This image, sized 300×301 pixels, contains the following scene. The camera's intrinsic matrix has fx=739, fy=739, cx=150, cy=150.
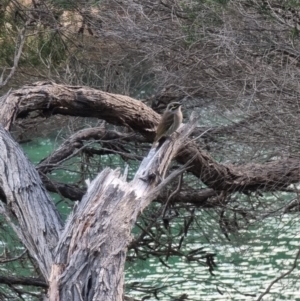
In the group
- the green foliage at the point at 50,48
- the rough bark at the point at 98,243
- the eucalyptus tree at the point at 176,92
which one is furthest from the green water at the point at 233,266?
the rough bark at the point at 98,243

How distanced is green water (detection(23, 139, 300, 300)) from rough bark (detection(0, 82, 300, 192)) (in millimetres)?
362

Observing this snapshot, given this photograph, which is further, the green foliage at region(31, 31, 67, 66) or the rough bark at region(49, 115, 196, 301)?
the green foliage at region(31, 31, 67, 66)

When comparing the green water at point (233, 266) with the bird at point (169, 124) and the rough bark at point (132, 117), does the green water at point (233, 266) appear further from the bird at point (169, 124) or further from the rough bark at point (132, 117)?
the bird at point (169, 124)

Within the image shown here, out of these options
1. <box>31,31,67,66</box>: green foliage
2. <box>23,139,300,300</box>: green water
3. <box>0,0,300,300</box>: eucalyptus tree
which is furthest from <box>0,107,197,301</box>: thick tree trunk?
<box>31,31,67,66</box>: green foliage

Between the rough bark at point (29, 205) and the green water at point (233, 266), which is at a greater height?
the rough bark at point (29, 205)

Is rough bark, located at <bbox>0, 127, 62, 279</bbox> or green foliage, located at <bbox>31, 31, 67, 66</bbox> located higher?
green foliage, located at <bbox>31, 31, 67, 66</bbox>

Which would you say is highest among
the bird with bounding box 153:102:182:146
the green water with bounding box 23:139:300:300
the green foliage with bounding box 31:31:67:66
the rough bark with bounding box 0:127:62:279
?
the green foliage with bounding box 31:31:67:66

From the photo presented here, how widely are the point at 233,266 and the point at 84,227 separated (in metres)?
5.23

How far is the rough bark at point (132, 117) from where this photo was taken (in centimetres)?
381

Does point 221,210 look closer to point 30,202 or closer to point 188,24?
point 188,24

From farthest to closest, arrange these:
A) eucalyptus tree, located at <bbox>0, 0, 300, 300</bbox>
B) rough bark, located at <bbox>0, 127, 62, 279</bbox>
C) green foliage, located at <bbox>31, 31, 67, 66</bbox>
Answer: green foliage, located at <bbox>31, 31, 67, 66</bbox> → eucalyptus tree, located at <bbox>0, 0, 300, 300</bbox> → rough bark, located at <bbox>0, 127, 62, 279</bbox>

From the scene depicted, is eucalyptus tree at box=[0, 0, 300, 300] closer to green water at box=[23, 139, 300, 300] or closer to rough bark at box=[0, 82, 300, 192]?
rough bark at box=[0, 82, 300, 192]

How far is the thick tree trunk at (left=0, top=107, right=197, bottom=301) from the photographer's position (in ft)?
7.42

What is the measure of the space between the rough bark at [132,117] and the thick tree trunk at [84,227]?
58cm
